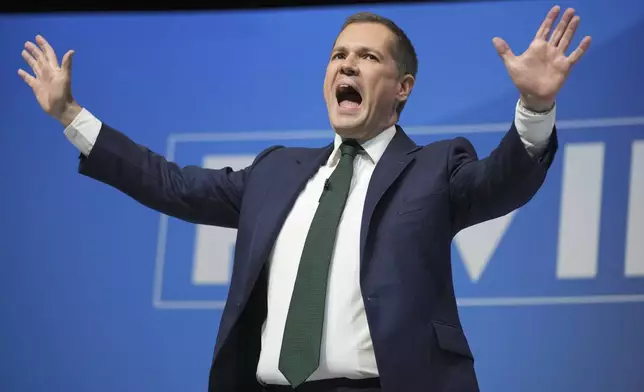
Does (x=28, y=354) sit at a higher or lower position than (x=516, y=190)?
lower

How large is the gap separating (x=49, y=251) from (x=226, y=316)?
1488mm

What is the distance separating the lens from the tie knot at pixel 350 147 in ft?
7.20

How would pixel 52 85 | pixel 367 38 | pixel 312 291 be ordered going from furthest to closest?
pixel 367 38
pixel 52 85
pixel 312 291

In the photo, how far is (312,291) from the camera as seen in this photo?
6.47ft

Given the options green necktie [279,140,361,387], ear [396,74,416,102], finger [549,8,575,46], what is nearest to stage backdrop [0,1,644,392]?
ear [396,74,416,102]

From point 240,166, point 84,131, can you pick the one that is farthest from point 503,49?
point 240,166

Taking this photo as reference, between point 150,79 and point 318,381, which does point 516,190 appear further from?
point 150,79

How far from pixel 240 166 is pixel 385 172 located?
4.13 ft

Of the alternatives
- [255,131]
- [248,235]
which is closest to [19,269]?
[255,131]

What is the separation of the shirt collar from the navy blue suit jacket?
21 mm

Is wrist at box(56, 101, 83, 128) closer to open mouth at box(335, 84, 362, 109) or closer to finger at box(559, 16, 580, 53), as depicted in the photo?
open mouth at box(335, 84, 362, 109)

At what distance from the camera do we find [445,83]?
3252 millimetres

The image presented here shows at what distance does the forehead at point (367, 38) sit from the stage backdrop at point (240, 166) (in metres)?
0.88

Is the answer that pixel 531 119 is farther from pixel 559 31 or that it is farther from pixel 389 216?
pixel 389 216
